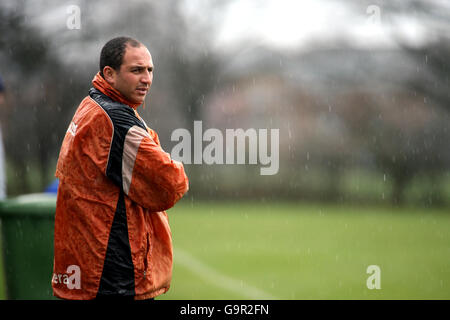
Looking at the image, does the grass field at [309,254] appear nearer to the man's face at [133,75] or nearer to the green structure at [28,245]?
→ the green structure at [28,245]

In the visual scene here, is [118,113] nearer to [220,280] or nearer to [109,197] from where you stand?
[109,197]

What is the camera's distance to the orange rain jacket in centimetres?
252

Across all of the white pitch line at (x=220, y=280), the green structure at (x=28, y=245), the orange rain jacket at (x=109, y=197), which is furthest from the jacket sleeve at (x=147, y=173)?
the white pitch line at (x=220, y=280)

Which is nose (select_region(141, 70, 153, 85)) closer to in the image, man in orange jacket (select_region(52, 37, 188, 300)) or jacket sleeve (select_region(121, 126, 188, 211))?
man in orange jacket (select_region(52, 37, 188, 300))

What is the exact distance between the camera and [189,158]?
21609mm

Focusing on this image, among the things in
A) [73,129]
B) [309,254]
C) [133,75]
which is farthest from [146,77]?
[309,254]

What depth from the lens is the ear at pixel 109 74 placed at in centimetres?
267

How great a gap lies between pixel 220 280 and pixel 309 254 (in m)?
3.00

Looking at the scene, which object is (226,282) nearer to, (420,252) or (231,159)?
(420,252)

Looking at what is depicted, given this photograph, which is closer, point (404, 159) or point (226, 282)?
point (226, 282)

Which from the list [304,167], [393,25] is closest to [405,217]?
[304,167]

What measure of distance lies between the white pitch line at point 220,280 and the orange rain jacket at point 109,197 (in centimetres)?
438

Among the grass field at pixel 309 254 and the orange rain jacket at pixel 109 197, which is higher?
the orange rain jacket at pixel 109 197
